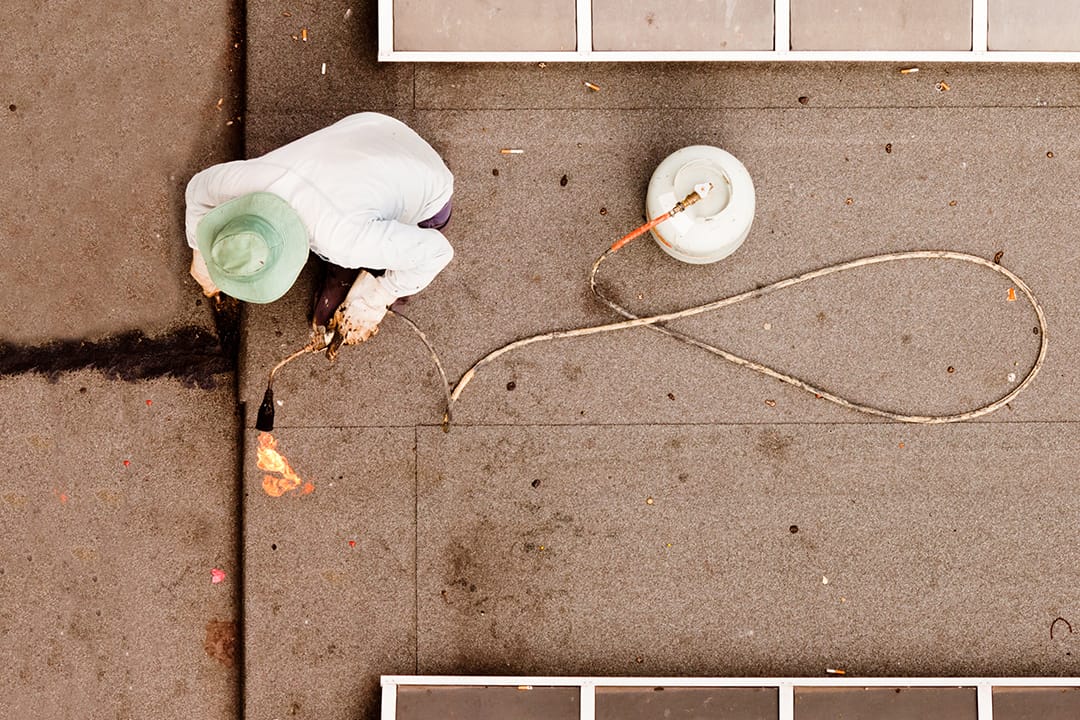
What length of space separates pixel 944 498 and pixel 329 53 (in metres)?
2.53

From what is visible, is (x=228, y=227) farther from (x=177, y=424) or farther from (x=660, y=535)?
(x=660, y=535)

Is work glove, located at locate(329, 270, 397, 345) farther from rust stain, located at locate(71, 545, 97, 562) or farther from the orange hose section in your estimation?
rust stain, located at locate(71, 545, 97, 562)

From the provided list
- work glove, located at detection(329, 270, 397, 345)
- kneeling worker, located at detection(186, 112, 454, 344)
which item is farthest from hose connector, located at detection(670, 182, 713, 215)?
work glove, located at detection(329, 270, 397, 345)

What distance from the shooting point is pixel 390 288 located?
2.22 metres

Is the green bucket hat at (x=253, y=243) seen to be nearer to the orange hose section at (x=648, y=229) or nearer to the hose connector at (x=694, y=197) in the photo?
the orange hose section at (x=648, y=229)

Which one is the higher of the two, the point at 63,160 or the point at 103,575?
the point at 63,160

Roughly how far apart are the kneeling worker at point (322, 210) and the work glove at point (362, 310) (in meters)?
0.11

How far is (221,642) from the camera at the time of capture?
2.65 metres

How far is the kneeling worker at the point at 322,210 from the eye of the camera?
190 centimetres

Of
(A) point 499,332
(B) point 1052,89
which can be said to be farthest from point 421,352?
(B) point 1052,89

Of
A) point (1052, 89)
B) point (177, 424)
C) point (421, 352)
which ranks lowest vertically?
point (177, 424)

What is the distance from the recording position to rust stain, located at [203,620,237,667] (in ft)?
8.69

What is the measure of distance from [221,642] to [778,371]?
2090 millimetres

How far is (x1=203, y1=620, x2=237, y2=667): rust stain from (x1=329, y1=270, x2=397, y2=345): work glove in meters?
1.07
